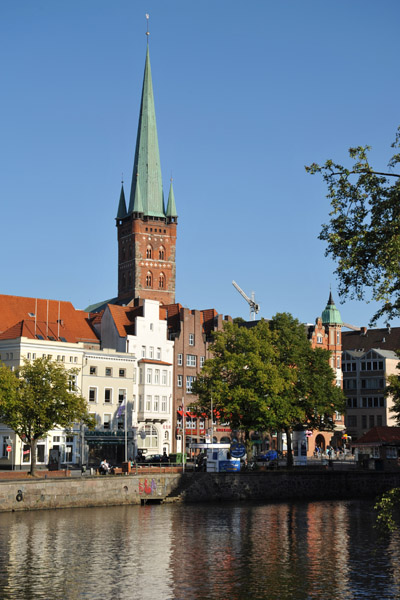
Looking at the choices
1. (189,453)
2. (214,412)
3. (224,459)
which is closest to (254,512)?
(224,459)

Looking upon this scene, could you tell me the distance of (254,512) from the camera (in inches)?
3029

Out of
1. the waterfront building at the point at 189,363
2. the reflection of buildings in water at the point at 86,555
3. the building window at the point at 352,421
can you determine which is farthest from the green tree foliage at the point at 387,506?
the building window at the point at 352,421

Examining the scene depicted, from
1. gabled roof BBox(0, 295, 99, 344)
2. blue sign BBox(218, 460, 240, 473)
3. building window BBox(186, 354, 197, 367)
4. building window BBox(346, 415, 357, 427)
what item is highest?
gabled roof BBox(0, 295, 99, 344)

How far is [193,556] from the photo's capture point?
52.7m

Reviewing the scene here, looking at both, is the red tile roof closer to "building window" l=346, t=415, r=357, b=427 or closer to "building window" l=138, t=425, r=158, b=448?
"building window" l=138, t=425, r=158, b=448

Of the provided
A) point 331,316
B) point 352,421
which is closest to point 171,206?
point 331,316

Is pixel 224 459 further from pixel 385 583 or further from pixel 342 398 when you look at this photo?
pixel 385 583

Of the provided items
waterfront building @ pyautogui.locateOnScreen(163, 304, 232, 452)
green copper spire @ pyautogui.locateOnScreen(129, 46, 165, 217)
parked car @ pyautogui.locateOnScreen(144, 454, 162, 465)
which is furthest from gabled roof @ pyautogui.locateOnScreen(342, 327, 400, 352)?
parked car @ pyautogui.locateOnScreen(144, 454, 162, 465)

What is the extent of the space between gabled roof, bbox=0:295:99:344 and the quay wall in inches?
1156

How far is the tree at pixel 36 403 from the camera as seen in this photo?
82062mm

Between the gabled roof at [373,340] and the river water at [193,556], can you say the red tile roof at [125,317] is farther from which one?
the gabled roof at [373,340]

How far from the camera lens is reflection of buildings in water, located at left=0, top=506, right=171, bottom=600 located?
43.0 m

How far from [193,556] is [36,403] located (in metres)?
33.8

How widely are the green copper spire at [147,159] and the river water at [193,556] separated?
124m
